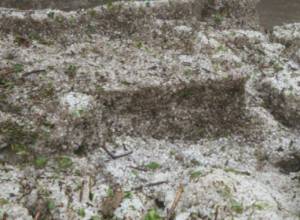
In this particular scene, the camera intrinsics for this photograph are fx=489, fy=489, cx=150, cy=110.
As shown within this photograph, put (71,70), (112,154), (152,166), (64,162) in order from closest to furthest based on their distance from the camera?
1. (64,162)
2. (152,166)
3. (112,154)
4. (71,70)

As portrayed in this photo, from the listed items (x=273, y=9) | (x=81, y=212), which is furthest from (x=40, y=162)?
(x=273, y=9)

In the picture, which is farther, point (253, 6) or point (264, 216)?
point (253, 6)

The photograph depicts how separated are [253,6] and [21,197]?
360 inches

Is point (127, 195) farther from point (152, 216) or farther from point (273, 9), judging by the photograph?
point (273, 9)

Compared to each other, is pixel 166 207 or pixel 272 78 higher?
pixel 272 78

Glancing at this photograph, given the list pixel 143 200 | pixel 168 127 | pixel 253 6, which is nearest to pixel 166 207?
pixel 143 200

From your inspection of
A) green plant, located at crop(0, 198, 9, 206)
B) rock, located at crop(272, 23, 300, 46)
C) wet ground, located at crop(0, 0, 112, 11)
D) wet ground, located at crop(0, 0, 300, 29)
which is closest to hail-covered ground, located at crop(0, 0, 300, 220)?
green plant, located at crop(0, 198, 9, 206)

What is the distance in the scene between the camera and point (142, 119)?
838cm

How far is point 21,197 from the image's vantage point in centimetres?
603

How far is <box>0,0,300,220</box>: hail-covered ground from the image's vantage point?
20.7 feet

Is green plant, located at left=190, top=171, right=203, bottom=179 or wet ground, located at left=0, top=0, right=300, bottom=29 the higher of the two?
wet ground, located at left=0, top=0, right=300, bottom=29

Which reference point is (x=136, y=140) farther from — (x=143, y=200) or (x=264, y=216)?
(x=264, y=216)

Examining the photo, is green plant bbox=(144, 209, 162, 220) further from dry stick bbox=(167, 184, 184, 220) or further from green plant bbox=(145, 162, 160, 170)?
green plant bbox=(145, 162, 160, 170)

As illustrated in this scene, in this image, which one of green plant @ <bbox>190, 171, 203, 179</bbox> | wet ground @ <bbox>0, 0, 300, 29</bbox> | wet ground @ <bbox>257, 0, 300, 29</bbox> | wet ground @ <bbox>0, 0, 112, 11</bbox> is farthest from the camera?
wet ground @ <bbox>257, 0, 300, 29</bbox>
